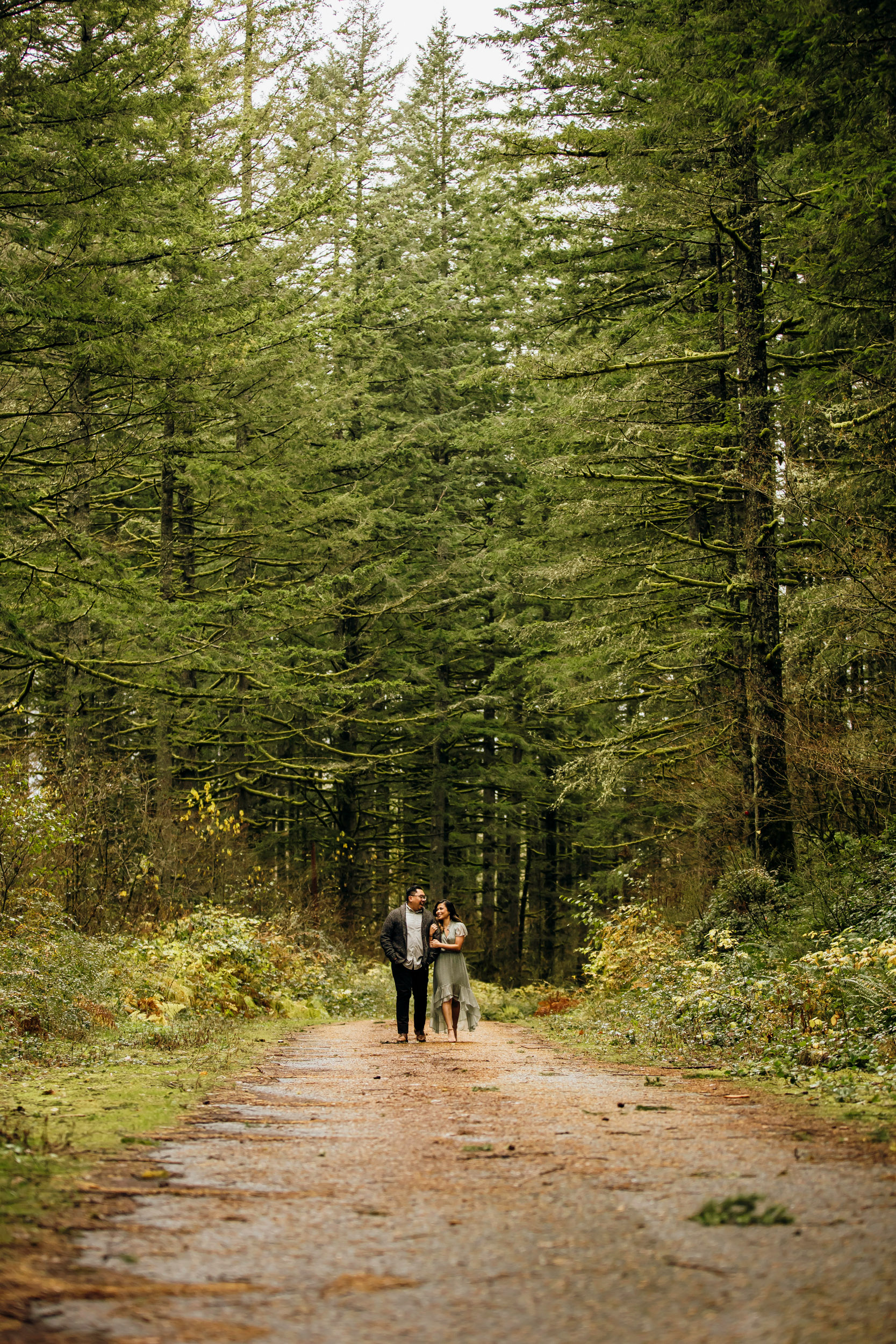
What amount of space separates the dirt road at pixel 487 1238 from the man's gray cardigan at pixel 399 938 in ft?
19.6

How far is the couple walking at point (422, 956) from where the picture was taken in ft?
39.3

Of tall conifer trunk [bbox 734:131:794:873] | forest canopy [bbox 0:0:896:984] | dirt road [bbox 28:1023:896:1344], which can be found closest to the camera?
dirt road [bbox 28:1023:896:1344]

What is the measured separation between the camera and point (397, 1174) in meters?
4.24

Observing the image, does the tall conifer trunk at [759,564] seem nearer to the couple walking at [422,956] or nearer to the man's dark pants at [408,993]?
the couple walking at [422,956]

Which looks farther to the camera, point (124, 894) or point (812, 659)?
point (124, 894)

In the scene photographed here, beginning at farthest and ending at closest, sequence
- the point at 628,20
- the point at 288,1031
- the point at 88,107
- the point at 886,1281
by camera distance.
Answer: the point at 628,20
the point at 288,1031
the point at 88,107
the point at 886,1281

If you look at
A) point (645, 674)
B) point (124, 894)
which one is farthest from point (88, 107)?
point (645, 674)

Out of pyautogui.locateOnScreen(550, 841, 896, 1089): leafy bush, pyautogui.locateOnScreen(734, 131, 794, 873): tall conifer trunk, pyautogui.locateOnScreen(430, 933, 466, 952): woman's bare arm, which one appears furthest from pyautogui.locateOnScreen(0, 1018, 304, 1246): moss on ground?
pyautogui.locateOnScreen(734, 131, 794, 873): tall conifer trunk

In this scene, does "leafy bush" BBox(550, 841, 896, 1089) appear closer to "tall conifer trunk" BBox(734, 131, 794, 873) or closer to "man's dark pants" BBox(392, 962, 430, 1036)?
"tall conifer trunk" BBox(734, 131, 794, 873)

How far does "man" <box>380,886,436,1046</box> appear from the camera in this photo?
39.2 ft

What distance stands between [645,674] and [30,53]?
43.2 ft

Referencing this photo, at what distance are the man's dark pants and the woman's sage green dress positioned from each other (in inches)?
17.1

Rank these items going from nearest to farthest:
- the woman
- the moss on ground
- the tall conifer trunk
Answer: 1. the moss on ground
2. the woman
3. the tall conifer trunk

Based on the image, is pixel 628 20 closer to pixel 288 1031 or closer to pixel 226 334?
pixel 226 334
